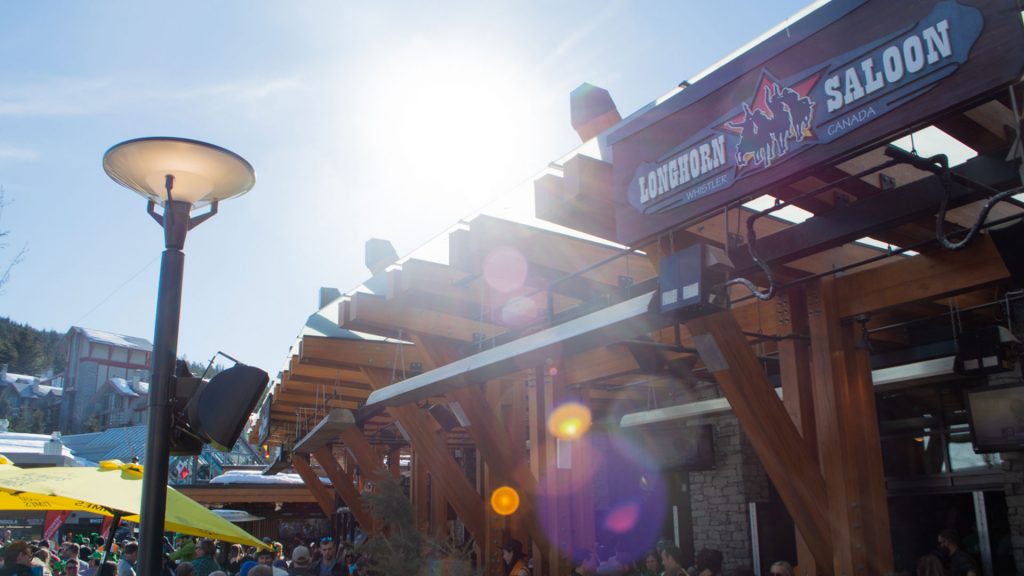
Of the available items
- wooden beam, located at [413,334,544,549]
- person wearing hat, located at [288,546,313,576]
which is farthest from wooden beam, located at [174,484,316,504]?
wooden beam, located at [413,334,544,549]

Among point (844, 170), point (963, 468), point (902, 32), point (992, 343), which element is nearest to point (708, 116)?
point (844, 170)

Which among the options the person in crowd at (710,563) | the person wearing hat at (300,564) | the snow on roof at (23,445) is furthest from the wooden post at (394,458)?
the person in crowd at (710,563)

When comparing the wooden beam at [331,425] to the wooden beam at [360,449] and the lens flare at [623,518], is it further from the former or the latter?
the lens flare at [623,518]

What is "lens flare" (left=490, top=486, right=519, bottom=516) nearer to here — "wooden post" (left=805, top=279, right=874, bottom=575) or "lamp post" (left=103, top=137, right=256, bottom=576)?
"wooden post" (left=805, top=279, right=874, bottom=575)

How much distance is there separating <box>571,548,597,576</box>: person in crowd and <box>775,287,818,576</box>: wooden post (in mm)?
2064

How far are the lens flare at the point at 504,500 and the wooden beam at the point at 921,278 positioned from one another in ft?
12.4

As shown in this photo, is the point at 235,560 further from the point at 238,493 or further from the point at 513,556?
the point at 238,493

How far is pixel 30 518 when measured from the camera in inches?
858

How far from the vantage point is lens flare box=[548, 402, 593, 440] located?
756 centimetres

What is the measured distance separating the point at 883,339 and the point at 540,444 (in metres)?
3.62

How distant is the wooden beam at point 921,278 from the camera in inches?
197

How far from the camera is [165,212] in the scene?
11.5ft

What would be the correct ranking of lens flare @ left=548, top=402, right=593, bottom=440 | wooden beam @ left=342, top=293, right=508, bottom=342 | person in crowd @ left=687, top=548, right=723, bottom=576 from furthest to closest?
wooden beam @ left=342, top=293, right=508, bottom=342 → lens flare @ left=548, top=402, right=593, bottom=440 → person in crowd @ left=687, top=548, right=723, bottom=576

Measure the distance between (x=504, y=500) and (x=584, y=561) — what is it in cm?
116
